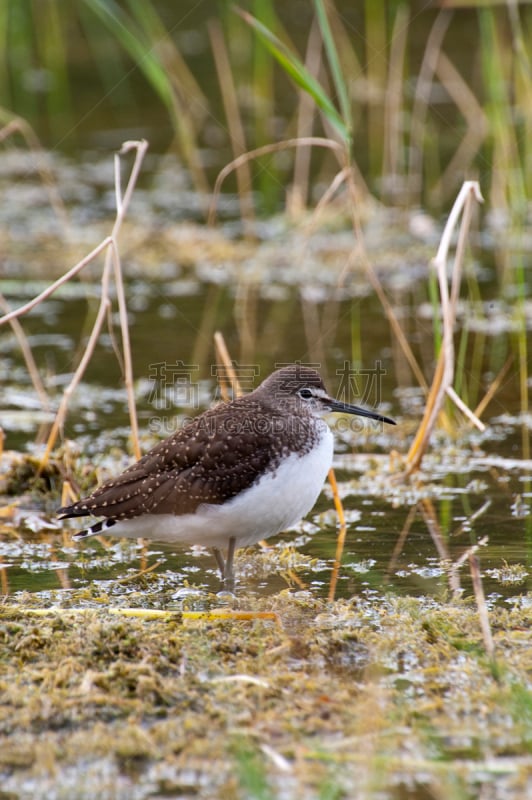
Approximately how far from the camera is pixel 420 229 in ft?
44.5

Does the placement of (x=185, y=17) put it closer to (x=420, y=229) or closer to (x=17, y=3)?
(x=17, y=3)

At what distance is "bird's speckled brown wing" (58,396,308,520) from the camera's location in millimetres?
6508

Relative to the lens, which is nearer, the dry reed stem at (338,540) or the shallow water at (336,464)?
the dry reed stem at (338,540)

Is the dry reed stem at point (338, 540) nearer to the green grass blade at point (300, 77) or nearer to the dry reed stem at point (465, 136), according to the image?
the green grass blade at point (300, 77)

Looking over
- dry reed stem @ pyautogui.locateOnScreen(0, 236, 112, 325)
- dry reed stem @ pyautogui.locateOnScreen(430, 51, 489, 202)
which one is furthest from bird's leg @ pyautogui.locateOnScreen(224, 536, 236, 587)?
dry reed stem @ pyautogui.locateOnScreen(430, 51, 489, 202)

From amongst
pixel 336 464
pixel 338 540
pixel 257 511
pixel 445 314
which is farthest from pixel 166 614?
pixel 336 464

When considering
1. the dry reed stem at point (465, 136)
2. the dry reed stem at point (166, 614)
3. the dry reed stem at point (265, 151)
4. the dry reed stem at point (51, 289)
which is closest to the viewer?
the dry reed stem at point (166, 614)

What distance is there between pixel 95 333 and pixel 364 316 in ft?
16.4

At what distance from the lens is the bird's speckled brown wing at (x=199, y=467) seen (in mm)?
6508

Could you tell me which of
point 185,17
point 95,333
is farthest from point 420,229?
point 185,17

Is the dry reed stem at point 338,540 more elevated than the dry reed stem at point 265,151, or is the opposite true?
the dry reed stem at point 265,151

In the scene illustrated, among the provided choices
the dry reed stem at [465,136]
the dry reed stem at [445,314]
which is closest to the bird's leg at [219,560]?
the dry reed stem at [445,314]

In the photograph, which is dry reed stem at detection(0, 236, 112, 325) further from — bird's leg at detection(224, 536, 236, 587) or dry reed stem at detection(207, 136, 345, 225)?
bird's leg at detection(224, 536, 236, 587)

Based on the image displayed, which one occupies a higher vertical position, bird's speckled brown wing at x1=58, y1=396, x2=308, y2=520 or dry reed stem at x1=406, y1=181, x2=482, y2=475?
dry reed stem at x1=406, y1=181, x2=482, y2=475
